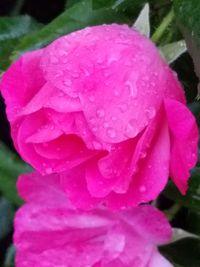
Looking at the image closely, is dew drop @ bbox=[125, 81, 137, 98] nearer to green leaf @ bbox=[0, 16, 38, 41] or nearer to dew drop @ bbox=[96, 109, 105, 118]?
dew drop @ bbox=[96, 109, 105, 118]

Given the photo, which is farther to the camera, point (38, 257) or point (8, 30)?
point (8, 30)

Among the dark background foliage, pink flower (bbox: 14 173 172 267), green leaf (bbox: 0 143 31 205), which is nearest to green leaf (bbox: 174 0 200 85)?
the dark background foliage

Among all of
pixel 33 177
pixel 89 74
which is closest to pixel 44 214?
pixel 33 177

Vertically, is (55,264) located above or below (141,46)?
below

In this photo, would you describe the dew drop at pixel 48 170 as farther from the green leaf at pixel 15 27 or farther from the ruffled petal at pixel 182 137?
the green leaf at pixel 15 27

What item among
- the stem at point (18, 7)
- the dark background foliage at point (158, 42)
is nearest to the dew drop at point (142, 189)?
the dark background foliage at point (158, 42)

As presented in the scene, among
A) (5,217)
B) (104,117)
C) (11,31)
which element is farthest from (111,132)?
(5,217)

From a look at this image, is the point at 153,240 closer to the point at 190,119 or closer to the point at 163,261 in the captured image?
the point at 163,261
